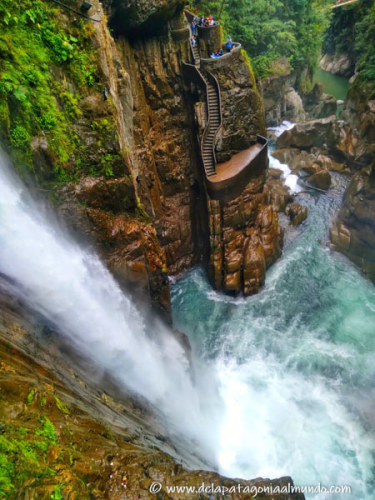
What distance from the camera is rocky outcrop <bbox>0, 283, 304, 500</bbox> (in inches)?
162

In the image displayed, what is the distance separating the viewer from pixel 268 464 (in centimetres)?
1019

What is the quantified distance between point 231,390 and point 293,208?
12265mm

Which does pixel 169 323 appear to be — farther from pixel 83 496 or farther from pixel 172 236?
pixel 83 496

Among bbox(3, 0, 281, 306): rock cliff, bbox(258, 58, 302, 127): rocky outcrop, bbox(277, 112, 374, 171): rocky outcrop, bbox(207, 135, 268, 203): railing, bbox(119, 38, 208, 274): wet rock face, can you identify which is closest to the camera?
bbox(3, 0, 281, 306): rock cliff

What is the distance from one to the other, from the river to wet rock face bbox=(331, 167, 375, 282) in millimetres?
722

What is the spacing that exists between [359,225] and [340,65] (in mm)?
33698

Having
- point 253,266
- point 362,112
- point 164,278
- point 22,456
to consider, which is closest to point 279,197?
point 253,266

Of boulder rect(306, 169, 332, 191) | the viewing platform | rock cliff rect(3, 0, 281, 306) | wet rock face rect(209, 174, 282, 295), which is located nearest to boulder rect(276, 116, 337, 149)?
boulder rect(306, 169, 332, 191)

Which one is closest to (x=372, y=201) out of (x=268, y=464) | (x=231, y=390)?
(x=231, y=390)

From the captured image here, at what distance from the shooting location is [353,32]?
3794 cm

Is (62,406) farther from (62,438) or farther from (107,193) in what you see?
(107,193)

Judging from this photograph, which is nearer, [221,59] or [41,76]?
[41,76]

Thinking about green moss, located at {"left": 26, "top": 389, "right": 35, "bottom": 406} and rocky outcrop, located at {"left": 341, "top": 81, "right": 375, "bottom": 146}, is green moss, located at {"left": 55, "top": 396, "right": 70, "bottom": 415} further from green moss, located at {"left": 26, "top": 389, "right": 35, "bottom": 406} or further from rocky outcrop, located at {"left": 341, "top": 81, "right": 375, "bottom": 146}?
rocky outcrop, located at {"left": 341, "top": 81, "right": 375, "bottom": 146}

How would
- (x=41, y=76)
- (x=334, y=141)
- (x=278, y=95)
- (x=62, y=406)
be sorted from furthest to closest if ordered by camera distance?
(x=278, y=95) → (x=334, y=141) → (x=41, y=76) → (x=62, y=406)
